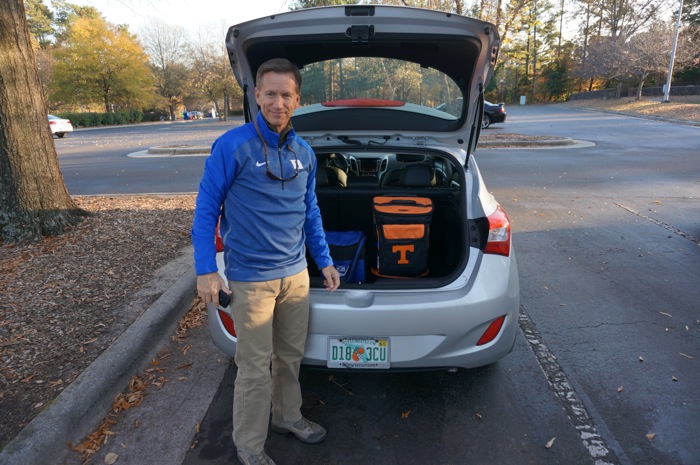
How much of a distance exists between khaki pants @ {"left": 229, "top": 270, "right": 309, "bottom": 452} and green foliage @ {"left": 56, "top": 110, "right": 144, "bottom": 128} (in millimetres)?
45402

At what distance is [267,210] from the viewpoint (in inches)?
75.0

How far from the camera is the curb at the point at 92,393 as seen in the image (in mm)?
2117

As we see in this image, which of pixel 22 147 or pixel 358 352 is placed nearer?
pixel 358 352

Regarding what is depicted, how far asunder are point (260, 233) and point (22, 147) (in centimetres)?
408

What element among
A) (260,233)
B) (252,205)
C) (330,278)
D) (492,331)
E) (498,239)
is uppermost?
(252,205)

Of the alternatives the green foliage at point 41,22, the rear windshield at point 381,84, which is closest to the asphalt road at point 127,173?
the rear windshield at point 381,84

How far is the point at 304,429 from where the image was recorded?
2.30 meters

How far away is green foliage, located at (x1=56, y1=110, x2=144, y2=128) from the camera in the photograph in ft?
131

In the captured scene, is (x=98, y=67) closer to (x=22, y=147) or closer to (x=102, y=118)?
(x=102, y=118)

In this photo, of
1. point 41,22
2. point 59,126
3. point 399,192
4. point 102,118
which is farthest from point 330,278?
point 41,22

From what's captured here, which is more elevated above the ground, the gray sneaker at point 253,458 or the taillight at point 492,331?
the taillight at point 492,331

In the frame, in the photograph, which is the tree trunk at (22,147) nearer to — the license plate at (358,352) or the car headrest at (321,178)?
the car headrest at (321,178)

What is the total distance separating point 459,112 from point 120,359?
2.95 meters

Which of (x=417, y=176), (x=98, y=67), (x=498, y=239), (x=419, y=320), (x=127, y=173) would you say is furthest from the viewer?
(x=98, y=67)
